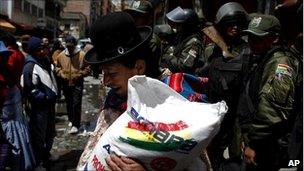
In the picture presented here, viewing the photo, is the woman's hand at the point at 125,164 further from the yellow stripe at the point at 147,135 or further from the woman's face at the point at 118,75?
the woman's face at the point at 118,75

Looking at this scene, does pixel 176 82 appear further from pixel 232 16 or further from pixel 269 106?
pixel 232 16

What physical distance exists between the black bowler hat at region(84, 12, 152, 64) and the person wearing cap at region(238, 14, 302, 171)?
1.61m

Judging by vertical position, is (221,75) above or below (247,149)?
above

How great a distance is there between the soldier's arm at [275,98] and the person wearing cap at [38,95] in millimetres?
3624

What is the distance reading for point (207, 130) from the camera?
1947 mm

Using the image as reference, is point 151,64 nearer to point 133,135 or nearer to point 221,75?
point 133,135

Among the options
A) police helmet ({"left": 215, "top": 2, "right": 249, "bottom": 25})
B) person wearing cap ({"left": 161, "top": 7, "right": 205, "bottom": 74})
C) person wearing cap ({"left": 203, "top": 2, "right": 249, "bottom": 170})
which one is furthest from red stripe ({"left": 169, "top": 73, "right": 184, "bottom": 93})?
police helmet ({"left": 215, "top": 2, "right": 249, "bottom": 25})

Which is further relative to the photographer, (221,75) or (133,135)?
(221,75)

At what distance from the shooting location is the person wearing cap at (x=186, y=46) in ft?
17.6

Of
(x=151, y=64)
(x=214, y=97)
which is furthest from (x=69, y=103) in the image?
(x=151, y=64)

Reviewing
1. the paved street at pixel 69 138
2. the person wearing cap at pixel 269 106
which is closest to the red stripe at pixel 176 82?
the person wearing cap at pixel 269 106

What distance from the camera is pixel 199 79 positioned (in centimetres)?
239

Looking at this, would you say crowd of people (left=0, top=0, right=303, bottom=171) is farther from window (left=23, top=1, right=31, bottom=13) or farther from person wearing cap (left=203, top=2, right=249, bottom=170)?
window (left=23, top=1, right=31, bottom=13)

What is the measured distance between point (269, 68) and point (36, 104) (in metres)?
3.87
